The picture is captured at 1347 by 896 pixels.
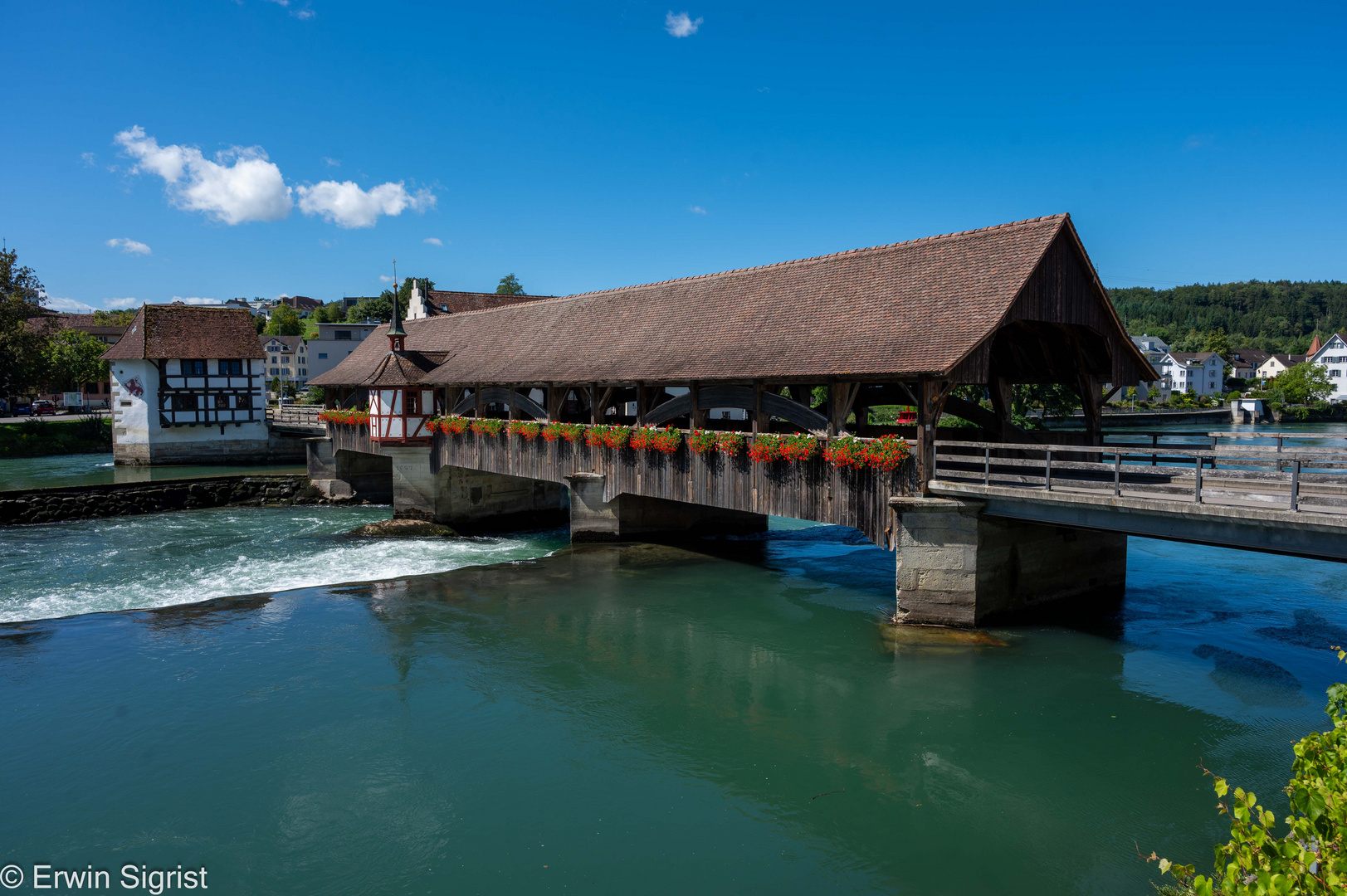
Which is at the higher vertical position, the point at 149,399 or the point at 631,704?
the point at 149,399

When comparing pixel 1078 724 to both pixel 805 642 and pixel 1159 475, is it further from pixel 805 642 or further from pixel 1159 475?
pixel 1159 475

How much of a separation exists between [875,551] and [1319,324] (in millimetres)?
149554

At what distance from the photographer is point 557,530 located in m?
23.4

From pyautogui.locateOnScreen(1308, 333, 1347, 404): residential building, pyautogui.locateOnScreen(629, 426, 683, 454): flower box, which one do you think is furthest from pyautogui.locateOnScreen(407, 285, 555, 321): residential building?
pyautogui.locateOnScreen(1308, 333, 1347, 404): residential building

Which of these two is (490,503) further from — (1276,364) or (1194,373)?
(1276,364)

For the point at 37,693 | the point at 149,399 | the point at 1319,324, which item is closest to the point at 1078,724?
the point at 37,693

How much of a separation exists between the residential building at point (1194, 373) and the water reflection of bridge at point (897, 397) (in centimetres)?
8103

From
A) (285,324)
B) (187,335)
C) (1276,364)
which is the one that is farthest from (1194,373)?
(285,324)

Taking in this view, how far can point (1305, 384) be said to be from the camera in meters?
69.9

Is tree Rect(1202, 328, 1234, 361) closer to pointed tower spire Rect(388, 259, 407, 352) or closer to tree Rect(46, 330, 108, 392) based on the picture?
pointed tower spire Rect(388, 259, 407, 352)

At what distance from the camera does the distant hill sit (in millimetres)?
128375

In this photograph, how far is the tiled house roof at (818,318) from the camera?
12836 millimetres

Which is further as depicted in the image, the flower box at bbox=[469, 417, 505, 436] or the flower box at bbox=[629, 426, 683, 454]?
the flower box at bbox=[469, 417, 505, 436]

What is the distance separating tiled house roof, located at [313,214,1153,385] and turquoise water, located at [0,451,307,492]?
694 inches
